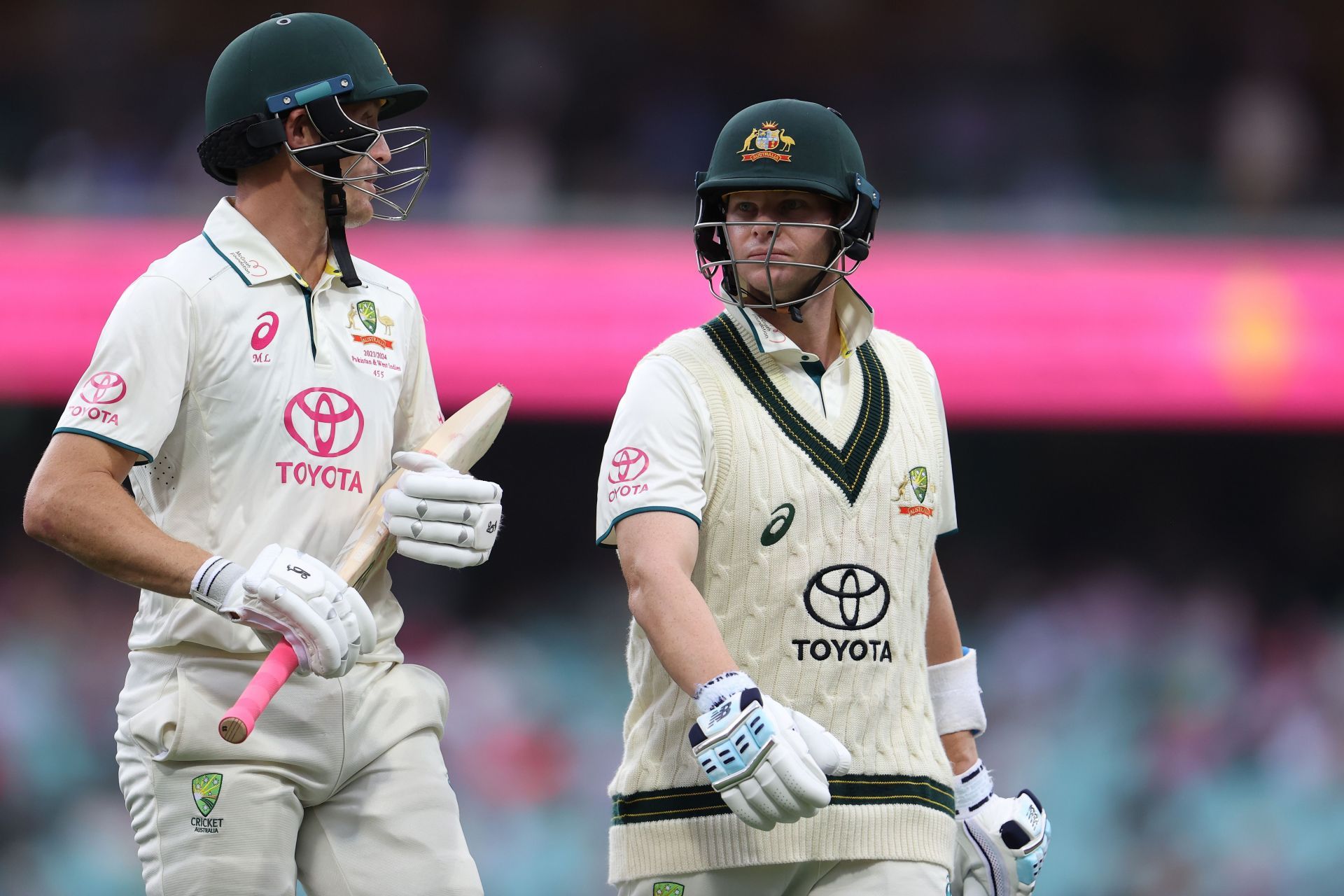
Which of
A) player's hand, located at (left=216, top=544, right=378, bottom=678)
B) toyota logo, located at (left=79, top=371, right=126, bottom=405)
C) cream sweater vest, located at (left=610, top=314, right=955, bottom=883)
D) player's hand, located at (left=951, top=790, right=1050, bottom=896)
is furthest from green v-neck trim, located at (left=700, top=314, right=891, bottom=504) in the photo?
toyota logo, located at (left=79, top=371, right=126, bottom=405)

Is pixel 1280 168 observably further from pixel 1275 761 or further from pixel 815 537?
pixel 815 537

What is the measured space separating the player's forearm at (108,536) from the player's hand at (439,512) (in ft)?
1.16

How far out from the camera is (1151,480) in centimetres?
1193

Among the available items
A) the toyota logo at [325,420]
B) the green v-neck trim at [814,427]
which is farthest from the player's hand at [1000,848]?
the toyota logo at [325,420]

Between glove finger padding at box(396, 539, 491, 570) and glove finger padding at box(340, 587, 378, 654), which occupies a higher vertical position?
glove finger padding at box(396, 539, 491, 570)

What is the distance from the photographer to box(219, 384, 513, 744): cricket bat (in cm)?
313

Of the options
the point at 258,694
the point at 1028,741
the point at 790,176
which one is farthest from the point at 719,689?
the point at 1028,741

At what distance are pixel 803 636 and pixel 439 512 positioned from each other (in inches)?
28.5

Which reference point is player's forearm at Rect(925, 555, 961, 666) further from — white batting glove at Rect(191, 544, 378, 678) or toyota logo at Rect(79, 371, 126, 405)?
toyota logo at Rect(79, 371, 126, 405)

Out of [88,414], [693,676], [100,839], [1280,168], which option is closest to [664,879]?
[693,676]

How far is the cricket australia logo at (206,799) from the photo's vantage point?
3.38m

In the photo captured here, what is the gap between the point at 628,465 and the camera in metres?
3.56

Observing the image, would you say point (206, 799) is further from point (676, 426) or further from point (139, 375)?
point (676, 426)

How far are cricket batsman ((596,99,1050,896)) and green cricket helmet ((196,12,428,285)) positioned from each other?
680 millimetres
